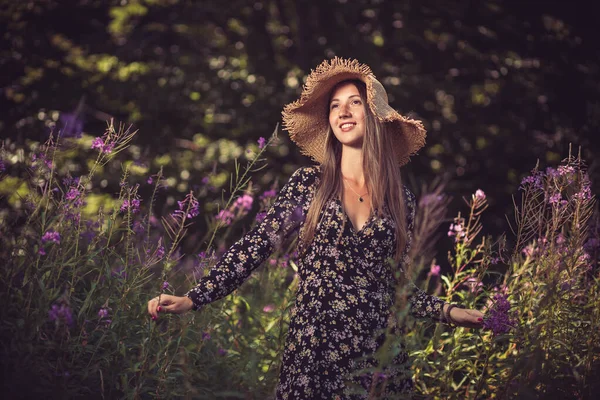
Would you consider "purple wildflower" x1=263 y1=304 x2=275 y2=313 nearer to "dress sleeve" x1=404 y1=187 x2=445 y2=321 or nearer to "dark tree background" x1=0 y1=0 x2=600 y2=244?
"dress sleeve" x1=404 y1=187 x2=445 y2=321

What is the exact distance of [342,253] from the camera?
2.60m

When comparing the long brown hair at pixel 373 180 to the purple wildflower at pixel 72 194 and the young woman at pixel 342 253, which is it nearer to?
the young woman at pixel 342 253

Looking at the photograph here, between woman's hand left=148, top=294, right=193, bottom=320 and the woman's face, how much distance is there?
3.44 feet

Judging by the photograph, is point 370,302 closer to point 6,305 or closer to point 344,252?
point 344,252

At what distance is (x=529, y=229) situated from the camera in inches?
116

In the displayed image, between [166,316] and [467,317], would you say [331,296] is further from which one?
[166,316]

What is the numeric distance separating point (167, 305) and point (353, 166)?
1076 mm

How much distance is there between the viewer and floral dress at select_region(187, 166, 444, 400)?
8.05 feet

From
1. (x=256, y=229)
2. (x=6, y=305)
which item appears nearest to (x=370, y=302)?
(x=256, y=229)

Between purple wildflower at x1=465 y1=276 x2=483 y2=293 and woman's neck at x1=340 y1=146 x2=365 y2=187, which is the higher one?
woman's neck at x1=340 y1=146 x2=365 y2=187

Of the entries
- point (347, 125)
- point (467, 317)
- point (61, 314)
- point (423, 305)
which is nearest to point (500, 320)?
point (467, 317)

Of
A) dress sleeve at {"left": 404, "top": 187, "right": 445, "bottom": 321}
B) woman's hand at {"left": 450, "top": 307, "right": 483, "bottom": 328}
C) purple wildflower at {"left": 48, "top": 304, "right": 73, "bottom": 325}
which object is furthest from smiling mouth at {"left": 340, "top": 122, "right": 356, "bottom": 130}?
purple wildflower at {"left": 48, "top": 304, "right": 73, "bottom": 325}

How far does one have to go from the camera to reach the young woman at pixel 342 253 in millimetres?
2465

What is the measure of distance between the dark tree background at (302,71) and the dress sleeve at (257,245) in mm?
4645
